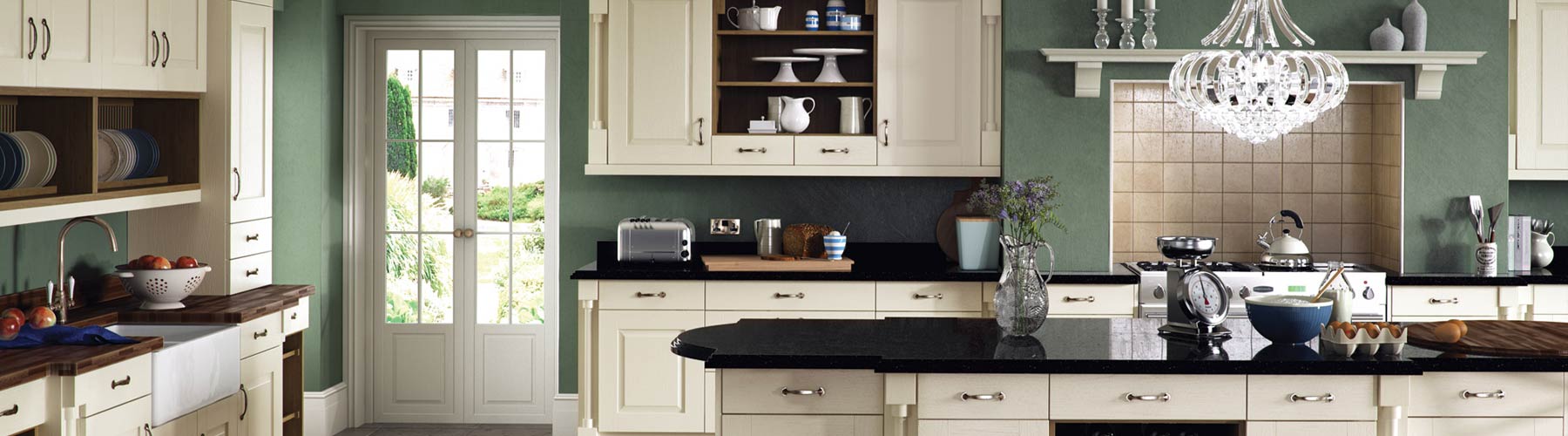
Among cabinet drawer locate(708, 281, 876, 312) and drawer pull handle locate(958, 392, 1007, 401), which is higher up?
cabinet drawer locate(708, 281, 876, 312)

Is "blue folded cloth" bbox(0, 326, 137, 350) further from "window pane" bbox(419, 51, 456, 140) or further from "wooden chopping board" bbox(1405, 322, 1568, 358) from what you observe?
"wooden chopping board" bbox(1405, 322, 1568, 358)

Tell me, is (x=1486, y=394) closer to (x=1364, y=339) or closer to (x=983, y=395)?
(x=1364, y=339)

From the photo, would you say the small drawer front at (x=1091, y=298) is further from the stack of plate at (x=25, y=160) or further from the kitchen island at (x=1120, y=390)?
the stack of plate at (x=25, y=160)

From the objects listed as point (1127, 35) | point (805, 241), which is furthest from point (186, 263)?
point (1127, 35)

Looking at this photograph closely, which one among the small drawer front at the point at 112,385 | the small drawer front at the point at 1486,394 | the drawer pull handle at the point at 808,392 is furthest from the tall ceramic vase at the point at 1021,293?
the small drawer front at the point at 112,385

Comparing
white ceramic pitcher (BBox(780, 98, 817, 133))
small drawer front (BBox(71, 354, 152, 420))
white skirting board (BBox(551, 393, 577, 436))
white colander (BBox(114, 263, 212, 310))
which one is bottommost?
white skirting board (BBox(551, 393, 577, 436))

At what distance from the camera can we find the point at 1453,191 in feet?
16.1

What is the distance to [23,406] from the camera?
2.98 metres

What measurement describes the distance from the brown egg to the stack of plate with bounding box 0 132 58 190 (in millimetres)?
3826

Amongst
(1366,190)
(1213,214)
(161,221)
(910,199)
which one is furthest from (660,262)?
(1366,190)

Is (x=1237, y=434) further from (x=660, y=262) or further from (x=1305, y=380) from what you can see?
(x=660, y=262)

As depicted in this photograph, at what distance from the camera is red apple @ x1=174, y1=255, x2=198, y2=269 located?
4.04 metres

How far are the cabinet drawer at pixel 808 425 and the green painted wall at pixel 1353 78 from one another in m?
2.10

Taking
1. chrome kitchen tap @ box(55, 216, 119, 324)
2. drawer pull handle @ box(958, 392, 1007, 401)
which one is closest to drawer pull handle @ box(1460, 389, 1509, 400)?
drawer pull handle @ box(958, 392, 1007, 401)
